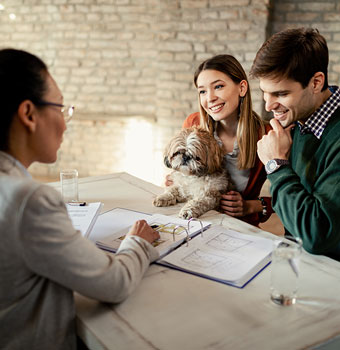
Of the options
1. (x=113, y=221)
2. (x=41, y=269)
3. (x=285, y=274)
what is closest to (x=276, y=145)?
(x=285, y=274)

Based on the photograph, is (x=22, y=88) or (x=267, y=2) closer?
(x=22, y=88)

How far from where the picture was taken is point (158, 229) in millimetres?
1549

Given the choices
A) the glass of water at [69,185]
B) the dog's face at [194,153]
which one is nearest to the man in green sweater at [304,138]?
the dog's face at [194,153]

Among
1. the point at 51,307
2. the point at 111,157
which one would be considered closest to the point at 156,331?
the point at 51,307

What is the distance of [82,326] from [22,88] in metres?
Result: 0.64

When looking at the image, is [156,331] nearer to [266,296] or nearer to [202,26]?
[266,296]

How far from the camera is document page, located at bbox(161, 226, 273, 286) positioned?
1.19 m

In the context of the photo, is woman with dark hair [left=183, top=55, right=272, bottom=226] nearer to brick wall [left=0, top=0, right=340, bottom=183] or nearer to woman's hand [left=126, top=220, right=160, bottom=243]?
woman's hand [left=126, top=220, right=160, bottom=243]

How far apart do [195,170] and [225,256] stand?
79 cm

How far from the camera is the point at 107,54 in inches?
220

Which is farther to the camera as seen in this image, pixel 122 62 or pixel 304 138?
pixel 122 62

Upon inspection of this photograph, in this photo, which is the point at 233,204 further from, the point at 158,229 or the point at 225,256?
the point at 225,256

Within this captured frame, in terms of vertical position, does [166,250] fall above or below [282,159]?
below

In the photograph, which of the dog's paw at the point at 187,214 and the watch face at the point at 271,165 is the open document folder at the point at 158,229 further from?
the watch face at the point at 271,165
